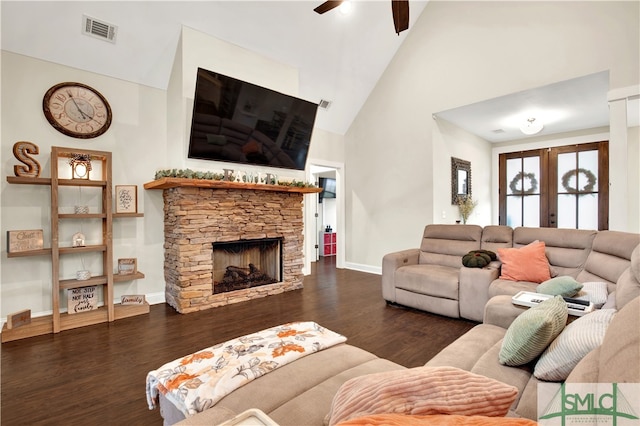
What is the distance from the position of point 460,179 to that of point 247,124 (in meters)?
4.09

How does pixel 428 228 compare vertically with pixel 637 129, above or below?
below

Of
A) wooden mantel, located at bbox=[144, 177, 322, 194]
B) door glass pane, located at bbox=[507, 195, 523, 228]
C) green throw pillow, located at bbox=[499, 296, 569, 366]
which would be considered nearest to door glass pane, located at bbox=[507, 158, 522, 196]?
door glass pane, located at bbox=[507, 195, 523, 228]

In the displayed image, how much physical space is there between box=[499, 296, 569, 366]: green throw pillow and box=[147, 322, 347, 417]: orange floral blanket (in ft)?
2.78

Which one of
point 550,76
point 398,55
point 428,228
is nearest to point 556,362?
point 428,228

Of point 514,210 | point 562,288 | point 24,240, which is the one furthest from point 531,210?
point 24,240

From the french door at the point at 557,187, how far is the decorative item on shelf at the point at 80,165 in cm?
766

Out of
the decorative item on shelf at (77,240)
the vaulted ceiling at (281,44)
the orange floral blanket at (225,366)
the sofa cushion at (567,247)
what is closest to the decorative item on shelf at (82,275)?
the decorative item on shelf at (77,240)

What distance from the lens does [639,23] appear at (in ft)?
11.2

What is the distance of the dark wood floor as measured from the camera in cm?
192

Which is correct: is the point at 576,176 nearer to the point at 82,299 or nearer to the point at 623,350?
the point at 623,350

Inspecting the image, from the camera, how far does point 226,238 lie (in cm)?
402

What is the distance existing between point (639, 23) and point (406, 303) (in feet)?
13.3

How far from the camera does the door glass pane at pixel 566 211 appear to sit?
6.14 metres

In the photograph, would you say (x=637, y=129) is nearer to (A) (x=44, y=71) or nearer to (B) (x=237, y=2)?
(B) (x=237, y=2)
